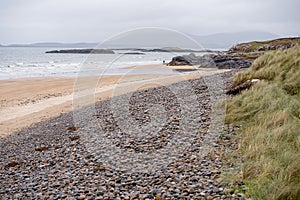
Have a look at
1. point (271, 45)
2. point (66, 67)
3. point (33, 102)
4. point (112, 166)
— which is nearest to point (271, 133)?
point (112, 166)

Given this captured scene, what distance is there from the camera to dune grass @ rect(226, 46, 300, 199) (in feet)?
14.3

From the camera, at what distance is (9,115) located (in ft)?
51.4

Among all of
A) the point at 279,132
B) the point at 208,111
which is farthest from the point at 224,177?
the point at 208,111

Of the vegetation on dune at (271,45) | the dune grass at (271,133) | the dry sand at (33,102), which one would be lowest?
the dry sand at (33,102)

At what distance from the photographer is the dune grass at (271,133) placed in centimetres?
436

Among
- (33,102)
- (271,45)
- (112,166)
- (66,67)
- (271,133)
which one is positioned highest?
(271,45)

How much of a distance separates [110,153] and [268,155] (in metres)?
3.35

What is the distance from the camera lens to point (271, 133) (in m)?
6.28

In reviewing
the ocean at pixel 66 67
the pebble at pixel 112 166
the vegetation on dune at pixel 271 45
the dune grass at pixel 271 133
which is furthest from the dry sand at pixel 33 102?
the vegetation on dune at pixel 271 45

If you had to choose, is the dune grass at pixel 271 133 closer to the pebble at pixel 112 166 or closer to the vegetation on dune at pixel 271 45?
the pebble at pixel 112 166

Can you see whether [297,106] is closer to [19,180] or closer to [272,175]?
[272,175]

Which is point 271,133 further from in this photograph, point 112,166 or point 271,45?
point 271,45

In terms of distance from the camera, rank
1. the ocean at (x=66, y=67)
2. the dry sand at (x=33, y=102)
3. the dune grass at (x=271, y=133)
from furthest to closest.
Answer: the ocean at (x=66, y=67) < the dry sand at (x=33, y=102) < the dune grass at (x=271, y=133)

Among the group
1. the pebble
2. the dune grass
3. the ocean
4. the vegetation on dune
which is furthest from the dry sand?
the vegetation on dune
